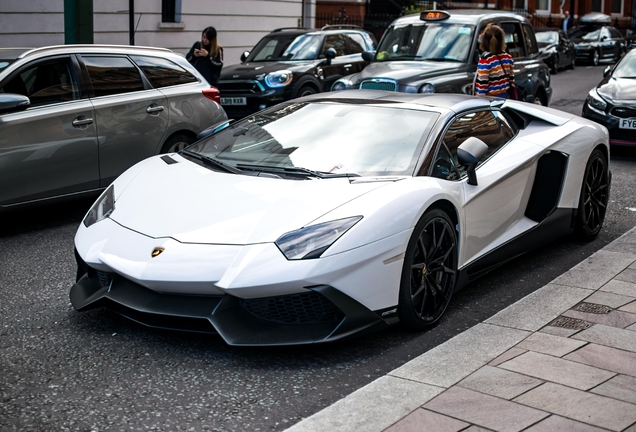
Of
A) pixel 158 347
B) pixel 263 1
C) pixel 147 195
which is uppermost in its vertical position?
pixel 263 1

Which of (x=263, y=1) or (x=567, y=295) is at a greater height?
(x=263, y=1)

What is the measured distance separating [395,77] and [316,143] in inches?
245

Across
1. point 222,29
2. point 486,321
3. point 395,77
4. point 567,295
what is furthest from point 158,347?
point 222,29

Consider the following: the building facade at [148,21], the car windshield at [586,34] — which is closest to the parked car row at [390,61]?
the building facade at [148,21]

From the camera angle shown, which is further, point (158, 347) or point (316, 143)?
point (316, 143)

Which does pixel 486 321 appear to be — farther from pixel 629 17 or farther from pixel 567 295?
pixel 629 17

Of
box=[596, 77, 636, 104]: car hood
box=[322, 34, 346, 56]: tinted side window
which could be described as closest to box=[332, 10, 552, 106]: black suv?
box=[596, 77, 636, 104]: car hood

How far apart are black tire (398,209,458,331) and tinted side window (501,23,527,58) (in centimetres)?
824

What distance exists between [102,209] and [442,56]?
25.6 ft

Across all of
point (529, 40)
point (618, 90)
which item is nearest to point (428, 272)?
point (618, 90)

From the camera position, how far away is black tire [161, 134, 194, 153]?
27.2ft

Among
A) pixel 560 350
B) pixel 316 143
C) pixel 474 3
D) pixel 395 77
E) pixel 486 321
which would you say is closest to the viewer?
pixel 560 350

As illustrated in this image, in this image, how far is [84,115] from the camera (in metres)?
7.51

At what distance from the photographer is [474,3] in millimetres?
38438
